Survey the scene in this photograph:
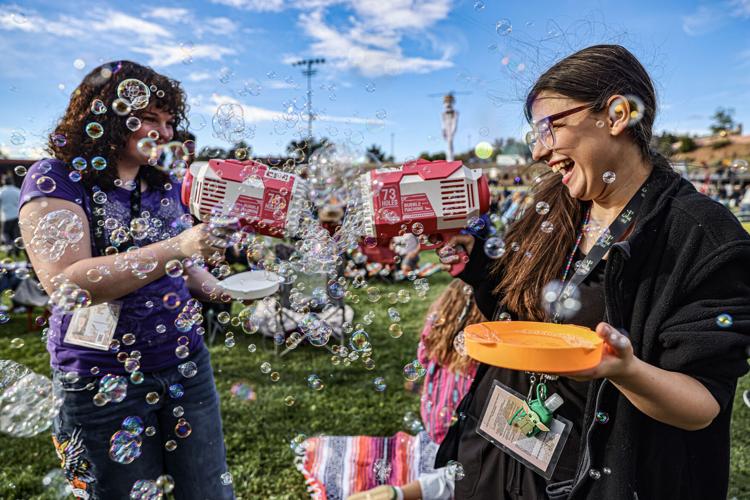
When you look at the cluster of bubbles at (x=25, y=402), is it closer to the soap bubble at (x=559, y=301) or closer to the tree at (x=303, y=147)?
the tree at (x=303, y=147)

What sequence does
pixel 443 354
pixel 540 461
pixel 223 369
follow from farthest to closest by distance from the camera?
pixel 223 369, pixel 443 354, pixel 540 461

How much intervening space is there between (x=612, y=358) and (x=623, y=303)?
0.29 meters

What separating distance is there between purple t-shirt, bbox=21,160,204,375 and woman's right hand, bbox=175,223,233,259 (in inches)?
8.1

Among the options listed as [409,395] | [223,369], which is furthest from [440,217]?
[223,369]

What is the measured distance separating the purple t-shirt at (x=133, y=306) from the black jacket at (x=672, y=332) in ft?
4.39

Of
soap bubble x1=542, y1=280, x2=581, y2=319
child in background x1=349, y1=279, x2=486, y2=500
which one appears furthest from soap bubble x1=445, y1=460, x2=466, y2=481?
child in background x1=349, y1=279, x2=486, y2=500

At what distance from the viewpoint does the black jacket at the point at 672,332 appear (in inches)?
42.3

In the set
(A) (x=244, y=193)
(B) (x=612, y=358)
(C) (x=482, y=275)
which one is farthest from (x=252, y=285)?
(B) (x=612, y=358)

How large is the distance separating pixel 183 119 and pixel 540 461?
65.9 inches

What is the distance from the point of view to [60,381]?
1.54m

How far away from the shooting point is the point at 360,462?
3.11 m

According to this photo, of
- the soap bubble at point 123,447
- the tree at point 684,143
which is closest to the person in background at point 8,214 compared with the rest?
the soap bubble at point 123,447

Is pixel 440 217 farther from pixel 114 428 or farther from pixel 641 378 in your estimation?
pixel 114 428

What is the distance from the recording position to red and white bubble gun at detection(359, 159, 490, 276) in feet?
4.91
